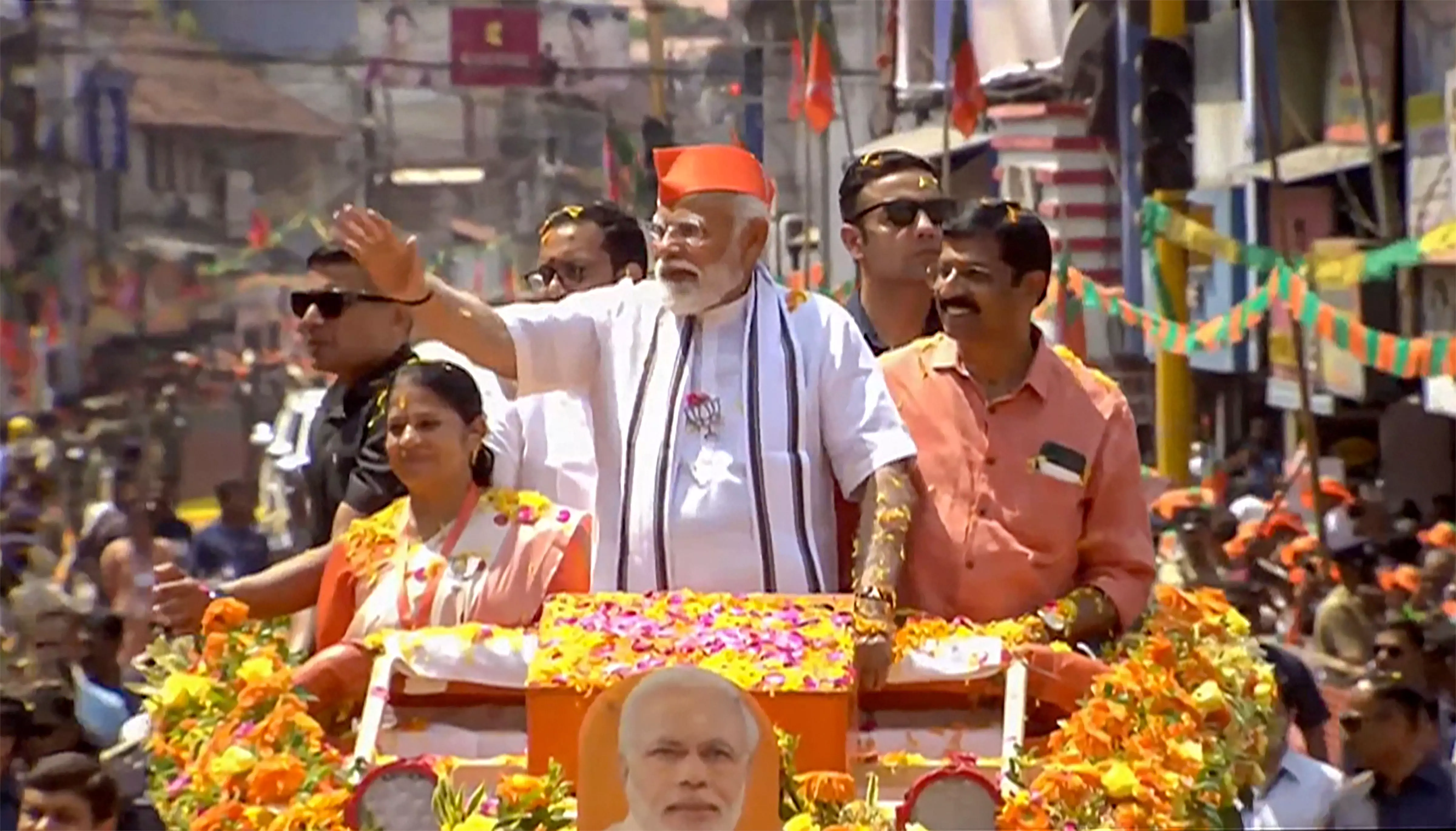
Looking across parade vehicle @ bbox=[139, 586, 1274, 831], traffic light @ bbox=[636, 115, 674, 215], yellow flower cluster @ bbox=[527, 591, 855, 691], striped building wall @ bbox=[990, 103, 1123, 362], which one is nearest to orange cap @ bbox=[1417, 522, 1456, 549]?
traffic light @ bbox=[636, 115, 674, 215]

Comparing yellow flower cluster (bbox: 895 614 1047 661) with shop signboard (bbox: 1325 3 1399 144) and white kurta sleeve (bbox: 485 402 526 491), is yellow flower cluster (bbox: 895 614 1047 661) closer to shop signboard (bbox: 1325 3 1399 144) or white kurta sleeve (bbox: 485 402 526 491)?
white kurta sleeve (bbox: 485 402 526 491)

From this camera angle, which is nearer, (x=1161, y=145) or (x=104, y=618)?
(x=104, y=618)

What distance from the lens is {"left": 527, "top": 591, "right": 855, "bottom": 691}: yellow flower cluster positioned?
14.2 ft

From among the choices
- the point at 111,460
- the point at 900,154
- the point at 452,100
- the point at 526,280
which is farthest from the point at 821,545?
the point at 452,100

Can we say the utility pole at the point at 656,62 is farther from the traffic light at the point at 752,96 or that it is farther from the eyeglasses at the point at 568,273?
the eyeglasses at the point at 568,273

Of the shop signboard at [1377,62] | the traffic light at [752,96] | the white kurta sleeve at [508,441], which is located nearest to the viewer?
the white kurta sleeve at [508,441]

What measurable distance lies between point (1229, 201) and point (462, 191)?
20.5 ft

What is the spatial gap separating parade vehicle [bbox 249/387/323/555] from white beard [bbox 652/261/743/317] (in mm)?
6183

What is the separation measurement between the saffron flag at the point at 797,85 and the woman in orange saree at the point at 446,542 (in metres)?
7.60

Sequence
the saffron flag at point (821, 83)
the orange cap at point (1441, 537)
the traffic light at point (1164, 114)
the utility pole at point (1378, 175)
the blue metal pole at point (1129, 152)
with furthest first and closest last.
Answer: the blue metal pole at point (1129, 152) < the utility pole at point (1378, 175) < the traffic light at point (1164, 114) < the saffron flag at point (821, 83) < the orange cap at point (1441, 537)

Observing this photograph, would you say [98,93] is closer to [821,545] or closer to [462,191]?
[462,191]

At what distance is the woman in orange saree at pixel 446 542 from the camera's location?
495 centimetres

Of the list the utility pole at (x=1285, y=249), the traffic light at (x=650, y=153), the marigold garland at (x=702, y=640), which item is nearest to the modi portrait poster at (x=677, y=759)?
the marigold garland at (x=702, y=640)

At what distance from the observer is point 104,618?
892 cm
